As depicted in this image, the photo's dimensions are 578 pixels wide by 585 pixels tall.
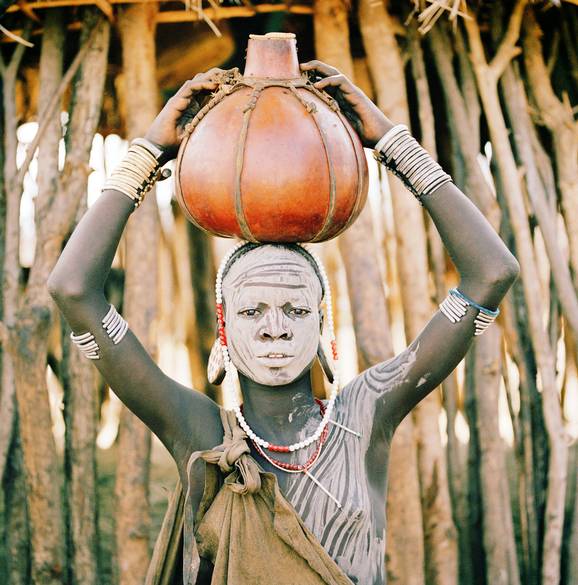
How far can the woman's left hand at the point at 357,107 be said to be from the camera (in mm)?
2270

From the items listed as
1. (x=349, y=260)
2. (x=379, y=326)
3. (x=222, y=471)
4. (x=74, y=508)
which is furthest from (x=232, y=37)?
(x=222, y=471)

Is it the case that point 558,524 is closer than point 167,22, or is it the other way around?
point 558,524

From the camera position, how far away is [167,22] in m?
4.17

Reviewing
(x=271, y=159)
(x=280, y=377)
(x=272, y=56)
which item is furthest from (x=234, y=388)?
(x=272, y=56)

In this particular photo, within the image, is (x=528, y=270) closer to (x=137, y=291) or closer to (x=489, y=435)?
(x=489, y=435)

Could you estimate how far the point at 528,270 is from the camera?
12.7ft

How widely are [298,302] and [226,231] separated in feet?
0.85

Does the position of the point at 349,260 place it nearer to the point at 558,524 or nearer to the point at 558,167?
the point at 558,167

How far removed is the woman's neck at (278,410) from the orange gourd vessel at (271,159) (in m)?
0.41

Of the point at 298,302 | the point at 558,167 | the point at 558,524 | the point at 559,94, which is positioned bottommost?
the point at 558,524

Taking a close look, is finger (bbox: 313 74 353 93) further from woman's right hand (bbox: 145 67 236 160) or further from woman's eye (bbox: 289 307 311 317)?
woman's eye (bbox: 289 307 311 317)

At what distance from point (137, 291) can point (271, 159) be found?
68.5 inches

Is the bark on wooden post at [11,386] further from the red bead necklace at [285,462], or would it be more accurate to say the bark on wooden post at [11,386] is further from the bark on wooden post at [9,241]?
the red bead necklace at [285,462]

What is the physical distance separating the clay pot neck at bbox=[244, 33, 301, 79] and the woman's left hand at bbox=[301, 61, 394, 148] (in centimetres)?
5
